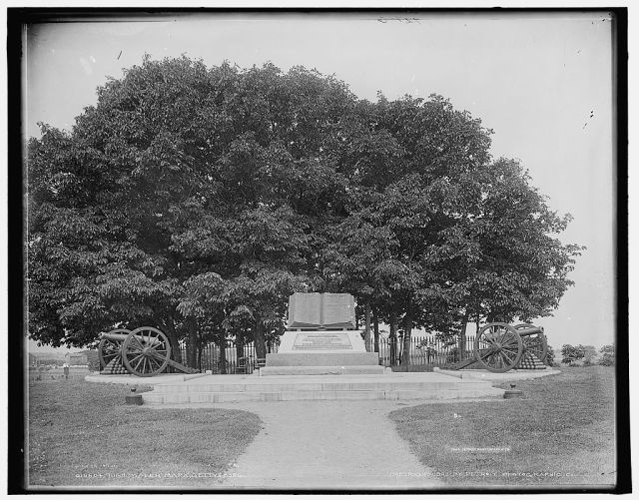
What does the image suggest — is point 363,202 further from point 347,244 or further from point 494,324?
point 494,324

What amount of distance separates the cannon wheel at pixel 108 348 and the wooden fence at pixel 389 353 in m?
3.50

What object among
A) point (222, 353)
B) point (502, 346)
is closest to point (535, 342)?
point (502, 346)

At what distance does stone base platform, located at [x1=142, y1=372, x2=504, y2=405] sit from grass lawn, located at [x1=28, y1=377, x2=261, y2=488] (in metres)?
1.14

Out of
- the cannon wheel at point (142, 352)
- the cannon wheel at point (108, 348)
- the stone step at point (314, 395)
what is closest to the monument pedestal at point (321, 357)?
the stone step at point (314, 395)

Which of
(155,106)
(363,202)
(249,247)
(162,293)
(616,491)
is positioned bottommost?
(616,491)

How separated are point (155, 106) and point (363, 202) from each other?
7031 millimetres

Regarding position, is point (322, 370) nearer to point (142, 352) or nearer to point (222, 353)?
point (142, 352)

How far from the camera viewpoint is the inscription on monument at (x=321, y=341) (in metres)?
18.1

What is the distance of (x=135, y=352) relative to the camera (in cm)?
1905

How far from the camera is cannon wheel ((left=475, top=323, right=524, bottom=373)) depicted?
64.3ft

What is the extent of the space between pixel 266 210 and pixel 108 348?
6.01m

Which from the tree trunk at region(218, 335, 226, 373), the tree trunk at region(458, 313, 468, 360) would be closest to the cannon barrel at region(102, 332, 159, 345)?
the tree trunk at region(218, 335, 226, 373)

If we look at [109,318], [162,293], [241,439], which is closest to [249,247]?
[162,293]

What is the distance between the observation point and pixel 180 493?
33.7 feet
